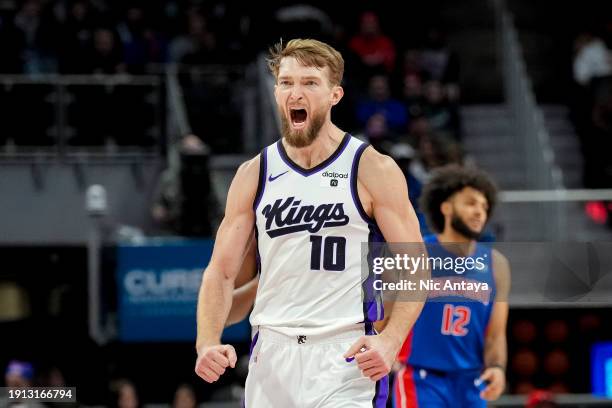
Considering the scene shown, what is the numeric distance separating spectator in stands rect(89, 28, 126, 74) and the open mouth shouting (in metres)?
8.75

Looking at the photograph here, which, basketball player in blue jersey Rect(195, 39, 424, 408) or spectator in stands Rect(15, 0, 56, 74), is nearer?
A: basketball player in blue jersey Rect(195, 39, 424, 408)

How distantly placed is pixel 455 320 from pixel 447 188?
0.99 m

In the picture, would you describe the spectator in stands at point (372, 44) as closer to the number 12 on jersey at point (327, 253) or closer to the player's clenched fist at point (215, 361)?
the number 12 on jersey at point (327, 253)

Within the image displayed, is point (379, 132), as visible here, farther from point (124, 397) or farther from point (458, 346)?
point (458, 346)

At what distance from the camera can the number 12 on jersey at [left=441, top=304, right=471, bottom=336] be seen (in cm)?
845

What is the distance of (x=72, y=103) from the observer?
14.2 m

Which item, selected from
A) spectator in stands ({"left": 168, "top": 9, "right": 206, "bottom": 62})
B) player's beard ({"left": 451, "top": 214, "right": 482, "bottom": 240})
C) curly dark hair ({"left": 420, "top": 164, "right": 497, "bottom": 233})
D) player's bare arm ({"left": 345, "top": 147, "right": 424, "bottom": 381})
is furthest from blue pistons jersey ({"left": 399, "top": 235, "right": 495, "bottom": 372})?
spectator in stands ({"left": 168, "top": 9, "right": 206, "bottom": 62})

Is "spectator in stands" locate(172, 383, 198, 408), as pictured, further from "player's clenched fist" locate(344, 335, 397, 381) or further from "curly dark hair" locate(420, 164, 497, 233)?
"player's clenched fist" locate(344, 335, 397, 381)

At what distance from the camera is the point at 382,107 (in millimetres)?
15508

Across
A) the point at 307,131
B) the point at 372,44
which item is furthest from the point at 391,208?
the point at 372,44

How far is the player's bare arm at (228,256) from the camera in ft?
20.5

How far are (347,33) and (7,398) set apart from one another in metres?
10.4

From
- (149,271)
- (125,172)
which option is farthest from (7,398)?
(125,172)

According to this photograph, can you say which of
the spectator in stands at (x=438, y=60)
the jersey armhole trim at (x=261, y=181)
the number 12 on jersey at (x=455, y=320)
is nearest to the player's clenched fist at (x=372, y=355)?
the jersey armhole trim at (x=261, y=181)
